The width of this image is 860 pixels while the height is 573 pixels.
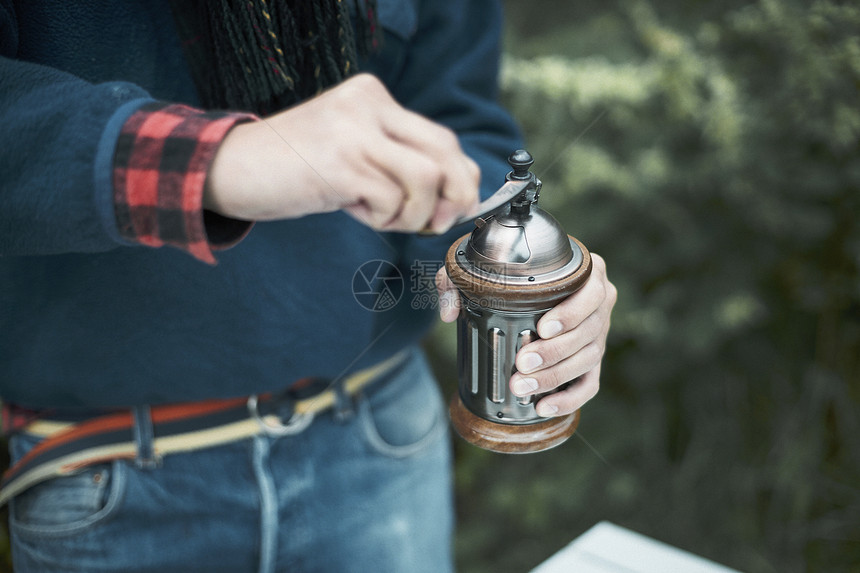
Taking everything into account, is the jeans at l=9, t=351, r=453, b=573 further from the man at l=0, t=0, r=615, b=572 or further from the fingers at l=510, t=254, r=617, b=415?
the fingers at l=510, t=254, r=617, b=415

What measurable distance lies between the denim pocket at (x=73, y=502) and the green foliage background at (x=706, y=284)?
3.33 feet

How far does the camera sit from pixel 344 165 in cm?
49

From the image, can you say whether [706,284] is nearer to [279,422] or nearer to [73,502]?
[279,422]

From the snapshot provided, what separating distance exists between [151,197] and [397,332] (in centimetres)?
51

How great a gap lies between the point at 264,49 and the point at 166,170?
8.5 inches

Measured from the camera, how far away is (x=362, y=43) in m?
0.77

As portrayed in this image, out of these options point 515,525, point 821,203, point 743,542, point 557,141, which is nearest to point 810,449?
point 743,542

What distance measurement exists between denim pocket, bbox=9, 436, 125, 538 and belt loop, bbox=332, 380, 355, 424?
285mm

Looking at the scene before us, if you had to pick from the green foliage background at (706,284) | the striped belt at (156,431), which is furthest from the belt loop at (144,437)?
the green foliage background at (706,284)

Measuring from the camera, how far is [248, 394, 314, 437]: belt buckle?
90cm

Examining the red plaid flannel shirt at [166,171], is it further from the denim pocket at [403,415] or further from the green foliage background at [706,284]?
the green foliage background at [706,284]

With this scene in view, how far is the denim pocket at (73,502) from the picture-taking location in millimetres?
840

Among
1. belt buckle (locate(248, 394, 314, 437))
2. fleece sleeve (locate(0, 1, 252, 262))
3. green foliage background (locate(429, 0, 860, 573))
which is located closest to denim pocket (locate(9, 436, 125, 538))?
belt buckle (locate(248, 394, 314, 437))

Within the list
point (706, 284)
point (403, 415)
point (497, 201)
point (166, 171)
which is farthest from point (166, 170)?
point (706, 284)
